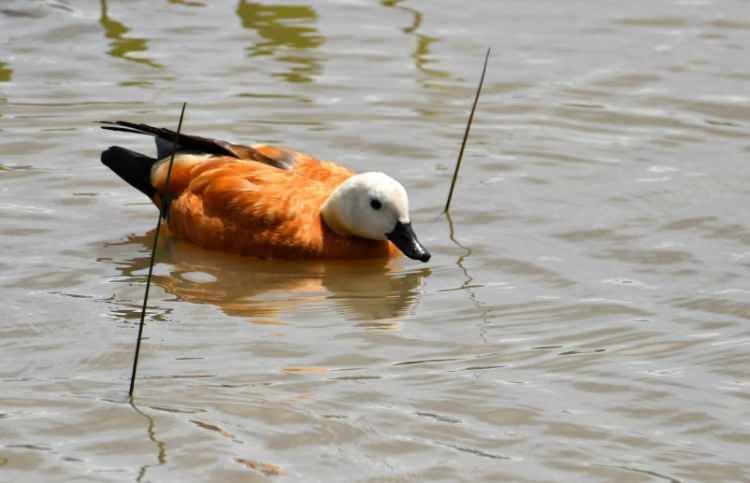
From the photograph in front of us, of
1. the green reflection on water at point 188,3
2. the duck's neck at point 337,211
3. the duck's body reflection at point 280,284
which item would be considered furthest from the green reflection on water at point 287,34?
the duck's body reflection at point 280,284

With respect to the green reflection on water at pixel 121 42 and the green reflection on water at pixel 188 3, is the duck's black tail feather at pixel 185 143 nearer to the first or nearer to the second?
the green reflection on water at pixel 121 42

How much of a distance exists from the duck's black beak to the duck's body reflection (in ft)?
0.50

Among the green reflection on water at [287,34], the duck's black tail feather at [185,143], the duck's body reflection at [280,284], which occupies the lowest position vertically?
the duck's body reflection at [280,284]

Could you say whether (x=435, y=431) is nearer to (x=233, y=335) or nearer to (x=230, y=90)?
(x=233, y=335)

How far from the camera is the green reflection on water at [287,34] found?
1338cm

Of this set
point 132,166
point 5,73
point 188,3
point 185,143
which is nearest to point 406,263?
point 185,143

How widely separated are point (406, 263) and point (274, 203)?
0.85 meters

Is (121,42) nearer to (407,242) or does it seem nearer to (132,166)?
(132,166)

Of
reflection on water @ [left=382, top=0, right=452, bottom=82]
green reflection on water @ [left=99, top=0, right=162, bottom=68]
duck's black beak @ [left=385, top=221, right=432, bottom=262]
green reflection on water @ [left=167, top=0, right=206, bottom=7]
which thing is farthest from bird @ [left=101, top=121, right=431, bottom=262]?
green reflection on water @ [left=167, top=0, right=206, bottom=7]

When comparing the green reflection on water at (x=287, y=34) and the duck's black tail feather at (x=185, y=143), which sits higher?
the duck's black tail feather at (x=185, y=143)

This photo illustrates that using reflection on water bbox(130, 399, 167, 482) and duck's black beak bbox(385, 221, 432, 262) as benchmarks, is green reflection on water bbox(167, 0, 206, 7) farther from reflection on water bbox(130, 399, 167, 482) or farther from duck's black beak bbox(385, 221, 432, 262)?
reflection on water bbox(130, 399, 167, 482)

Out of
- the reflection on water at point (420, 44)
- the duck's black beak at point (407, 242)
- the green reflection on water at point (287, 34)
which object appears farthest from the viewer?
the green reflection on water at point (287, 34)

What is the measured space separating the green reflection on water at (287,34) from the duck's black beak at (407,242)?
3649 mm

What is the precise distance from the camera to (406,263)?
32.6 feet
